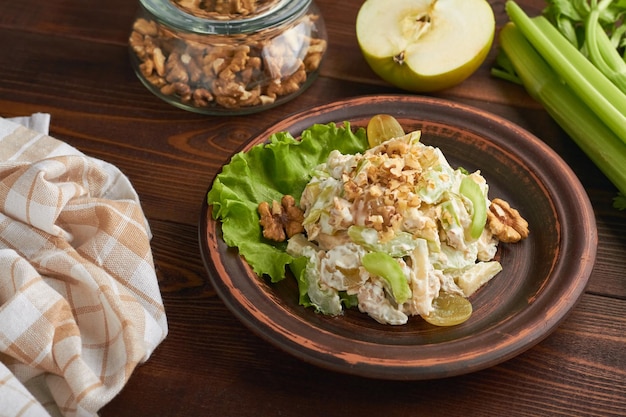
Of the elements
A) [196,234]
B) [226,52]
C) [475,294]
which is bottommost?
[196,234]

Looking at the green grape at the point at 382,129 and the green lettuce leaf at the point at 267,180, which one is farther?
the green grape at the point at 382,129

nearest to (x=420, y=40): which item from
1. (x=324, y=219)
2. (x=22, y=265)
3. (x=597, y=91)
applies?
(x=597, y=91)

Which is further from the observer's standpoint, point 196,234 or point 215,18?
point 215,18

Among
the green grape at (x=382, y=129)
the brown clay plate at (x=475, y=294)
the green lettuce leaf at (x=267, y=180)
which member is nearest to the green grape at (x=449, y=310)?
the brown clay plate at (x=475, y=294)

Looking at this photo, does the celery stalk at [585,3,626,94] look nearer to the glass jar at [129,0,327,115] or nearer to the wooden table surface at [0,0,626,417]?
the wooden table surface at [0,0,626,417]

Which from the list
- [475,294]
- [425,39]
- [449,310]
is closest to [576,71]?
[425,39]

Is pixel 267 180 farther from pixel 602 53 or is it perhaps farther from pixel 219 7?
pixel 602 53

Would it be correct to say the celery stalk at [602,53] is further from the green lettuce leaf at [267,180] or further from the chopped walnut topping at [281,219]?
the chopped walnut topping at [281,219]
